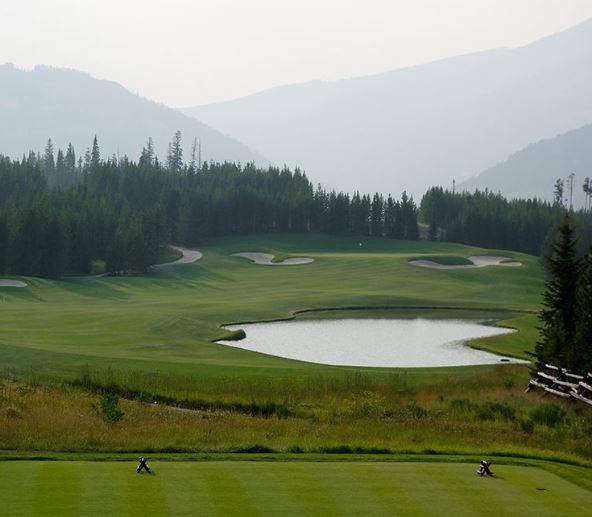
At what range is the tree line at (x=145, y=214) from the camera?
107938 mm

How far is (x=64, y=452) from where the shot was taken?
807 inches

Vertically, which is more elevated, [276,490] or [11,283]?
[276,490]

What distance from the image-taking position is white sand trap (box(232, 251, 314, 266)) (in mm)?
127000

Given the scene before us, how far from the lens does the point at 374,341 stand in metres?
60.9

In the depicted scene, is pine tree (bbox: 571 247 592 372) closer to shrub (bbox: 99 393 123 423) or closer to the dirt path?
shrub (bbox: 99 393 123 423)

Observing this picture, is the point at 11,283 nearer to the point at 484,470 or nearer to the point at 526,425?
the point at 526,425

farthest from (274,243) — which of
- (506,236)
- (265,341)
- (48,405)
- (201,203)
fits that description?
(48,405)

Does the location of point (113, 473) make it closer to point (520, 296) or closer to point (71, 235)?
point (520, 296)

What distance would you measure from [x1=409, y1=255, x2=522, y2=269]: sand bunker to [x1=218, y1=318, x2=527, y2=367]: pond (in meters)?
43.9

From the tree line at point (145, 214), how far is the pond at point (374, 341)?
45.8 m

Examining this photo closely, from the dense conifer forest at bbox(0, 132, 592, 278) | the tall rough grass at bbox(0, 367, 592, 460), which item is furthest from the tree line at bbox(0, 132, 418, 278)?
the tall rough grass at bbox(0, 367, 592, 460)

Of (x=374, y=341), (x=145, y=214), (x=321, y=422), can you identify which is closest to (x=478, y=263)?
(x=145, y=214)

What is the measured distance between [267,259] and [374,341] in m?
74.3

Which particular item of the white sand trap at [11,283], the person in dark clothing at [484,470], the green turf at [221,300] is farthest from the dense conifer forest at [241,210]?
the person in dark clothing at [484,470]
